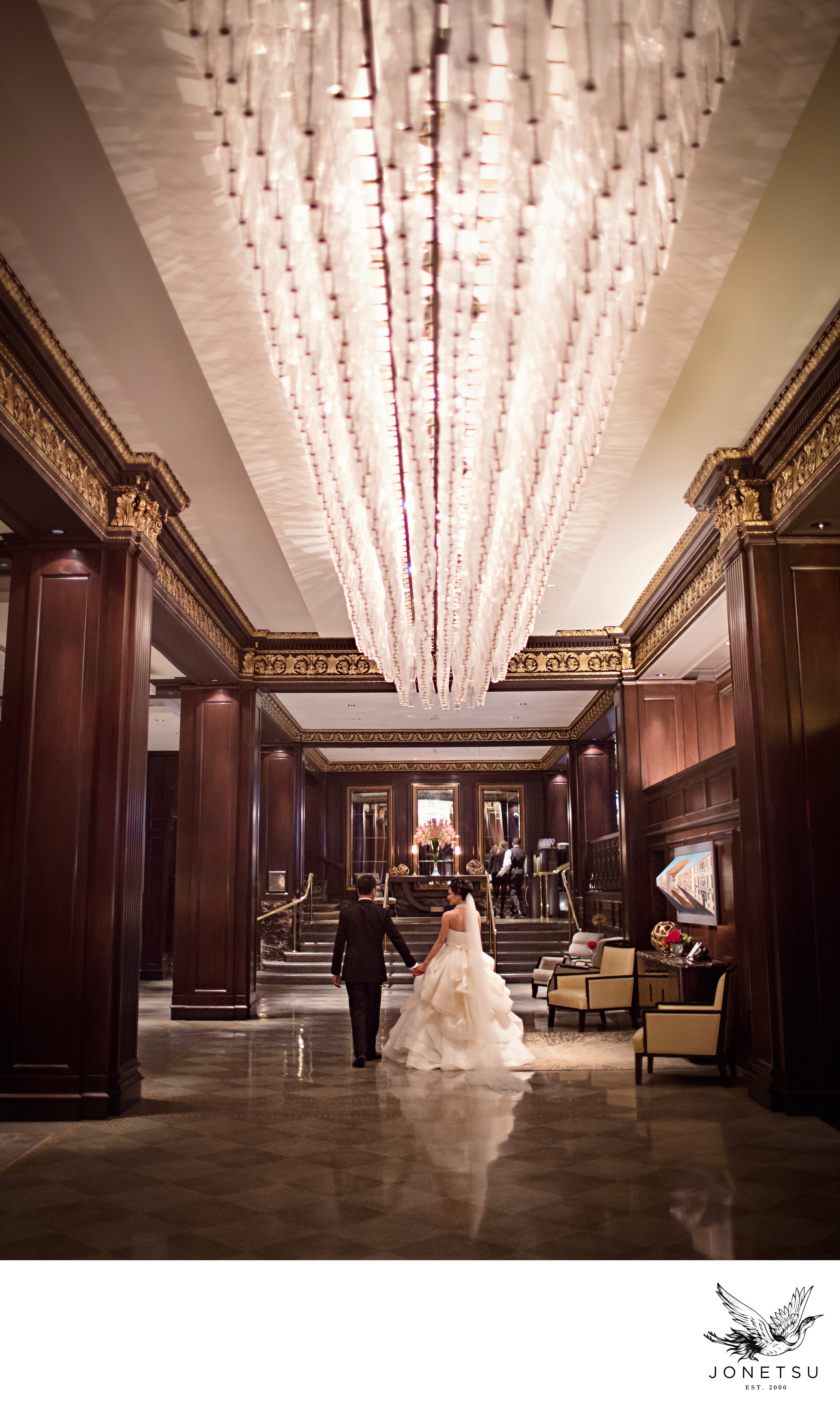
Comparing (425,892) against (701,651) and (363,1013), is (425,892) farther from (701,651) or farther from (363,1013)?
(363,1013)

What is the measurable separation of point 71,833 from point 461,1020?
→ 3456 mm

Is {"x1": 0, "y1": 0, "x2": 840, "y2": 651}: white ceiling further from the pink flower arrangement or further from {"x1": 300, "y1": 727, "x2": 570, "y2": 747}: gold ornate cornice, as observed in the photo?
the pink flower arrangement

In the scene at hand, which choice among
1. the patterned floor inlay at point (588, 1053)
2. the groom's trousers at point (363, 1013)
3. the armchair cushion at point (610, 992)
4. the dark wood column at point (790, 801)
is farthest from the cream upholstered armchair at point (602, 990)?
the dark wood column at point (790, 801)

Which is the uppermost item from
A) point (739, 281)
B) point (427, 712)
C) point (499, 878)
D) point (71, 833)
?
point (739, 281)

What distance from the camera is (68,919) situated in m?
6.37

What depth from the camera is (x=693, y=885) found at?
374 inches

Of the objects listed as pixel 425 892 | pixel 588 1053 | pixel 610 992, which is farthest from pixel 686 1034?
pixel 425 892

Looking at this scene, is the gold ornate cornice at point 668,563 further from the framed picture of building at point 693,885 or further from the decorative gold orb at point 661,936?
the decorative gold orb at point 661,936

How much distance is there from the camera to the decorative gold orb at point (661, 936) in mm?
9250

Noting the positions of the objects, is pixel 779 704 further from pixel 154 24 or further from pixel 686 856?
pixel 154 24

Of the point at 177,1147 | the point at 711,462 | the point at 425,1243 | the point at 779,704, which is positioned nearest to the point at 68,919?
the point at 177,1147

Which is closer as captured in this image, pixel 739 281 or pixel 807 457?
pixel 739 281

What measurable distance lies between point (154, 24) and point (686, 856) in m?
8.42

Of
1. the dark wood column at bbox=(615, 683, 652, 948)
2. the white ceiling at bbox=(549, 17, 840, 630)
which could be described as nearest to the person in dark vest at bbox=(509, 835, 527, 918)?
the dark wood column at bbox=(615, 683, 652, 948)
